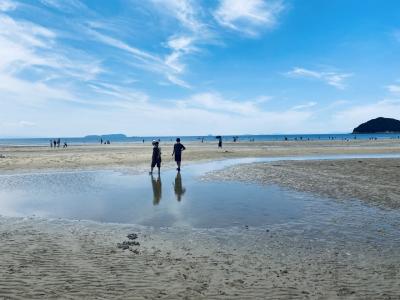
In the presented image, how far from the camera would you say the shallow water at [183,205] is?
11836 mm

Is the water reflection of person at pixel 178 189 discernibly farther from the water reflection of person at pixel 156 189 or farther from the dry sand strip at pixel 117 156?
the dry sand strip at pixel 117 156

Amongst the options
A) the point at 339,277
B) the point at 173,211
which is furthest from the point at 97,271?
the point at 173,211

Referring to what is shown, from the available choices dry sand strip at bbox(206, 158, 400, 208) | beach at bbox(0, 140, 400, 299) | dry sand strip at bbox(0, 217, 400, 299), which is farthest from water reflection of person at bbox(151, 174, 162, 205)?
dry sand strip at bbox(0, 217, 400, 299)

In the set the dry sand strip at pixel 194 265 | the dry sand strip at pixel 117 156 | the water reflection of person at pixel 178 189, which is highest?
the dry sand strip at pixel 117 156

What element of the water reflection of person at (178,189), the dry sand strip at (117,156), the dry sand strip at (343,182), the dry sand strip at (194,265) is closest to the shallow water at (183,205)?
the water reflection of person at (178,189)

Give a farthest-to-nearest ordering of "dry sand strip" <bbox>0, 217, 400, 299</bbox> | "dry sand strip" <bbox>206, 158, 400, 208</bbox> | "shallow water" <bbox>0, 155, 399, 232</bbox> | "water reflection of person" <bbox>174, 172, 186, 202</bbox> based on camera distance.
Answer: "water reflection of person" <bbox>174, 172, 186, 202</bbox> < "dry sand strip" <bbox>206, 158, 400, 208</bbox> < "shallow water" <bbox>0, 155, 399, 232</bbox> < "dry sand strip" <bbox>0, 217, 400, 299</bbox>

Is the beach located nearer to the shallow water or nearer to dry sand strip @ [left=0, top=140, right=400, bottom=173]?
the shallow water

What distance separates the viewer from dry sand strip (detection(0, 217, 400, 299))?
249 inches

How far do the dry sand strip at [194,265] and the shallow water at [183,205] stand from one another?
5.09 ft

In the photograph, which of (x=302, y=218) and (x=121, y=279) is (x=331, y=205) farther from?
(x=121, y=279)

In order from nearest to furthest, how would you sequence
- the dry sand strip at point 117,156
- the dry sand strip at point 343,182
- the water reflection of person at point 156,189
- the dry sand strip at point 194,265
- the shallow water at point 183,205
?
the dry sand strip at point 194,265
the shallow water at point 183,205
the water reflection of person at point 156,189
the dry sand strip at point 343,182
the dry sand strip at point 117,156

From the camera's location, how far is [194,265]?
766cm

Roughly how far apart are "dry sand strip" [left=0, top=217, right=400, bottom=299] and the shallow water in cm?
155

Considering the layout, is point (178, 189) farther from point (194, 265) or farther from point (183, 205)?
point (194, 265)
